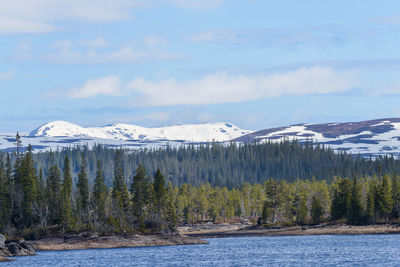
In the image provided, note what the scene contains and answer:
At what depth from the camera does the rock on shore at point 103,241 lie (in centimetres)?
13925

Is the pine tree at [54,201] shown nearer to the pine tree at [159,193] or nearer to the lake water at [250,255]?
the lake water at [250,255]

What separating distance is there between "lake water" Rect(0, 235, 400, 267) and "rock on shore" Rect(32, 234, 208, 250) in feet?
16.4

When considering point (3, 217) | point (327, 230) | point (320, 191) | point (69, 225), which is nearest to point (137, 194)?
point (69, 225)

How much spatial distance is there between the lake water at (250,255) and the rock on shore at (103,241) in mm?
5001

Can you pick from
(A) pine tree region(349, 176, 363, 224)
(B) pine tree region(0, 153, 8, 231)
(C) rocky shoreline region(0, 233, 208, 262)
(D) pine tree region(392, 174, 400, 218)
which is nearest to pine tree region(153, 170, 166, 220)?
(C) rocky shoreline region(0, 233, 208, 262)

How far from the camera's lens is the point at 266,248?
129 metres

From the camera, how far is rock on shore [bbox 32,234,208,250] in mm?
139250

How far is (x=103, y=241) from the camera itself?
143m

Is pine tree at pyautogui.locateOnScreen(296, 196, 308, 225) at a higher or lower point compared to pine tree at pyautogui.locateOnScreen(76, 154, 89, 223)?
lower

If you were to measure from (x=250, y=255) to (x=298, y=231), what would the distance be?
57432 mm

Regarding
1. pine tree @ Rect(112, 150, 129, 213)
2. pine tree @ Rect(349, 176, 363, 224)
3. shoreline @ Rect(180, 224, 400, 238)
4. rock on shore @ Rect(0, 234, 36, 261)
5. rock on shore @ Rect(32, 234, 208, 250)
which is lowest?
shoreline @ Rect(180, 224, 400, 238)

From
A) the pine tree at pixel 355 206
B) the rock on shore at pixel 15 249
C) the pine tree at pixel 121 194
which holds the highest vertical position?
the pine tree at pixel 121 194

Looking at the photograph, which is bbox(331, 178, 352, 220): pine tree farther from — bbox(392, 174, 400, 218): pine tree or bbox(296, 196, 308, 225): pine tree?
bbox(392, 174, 400, 218): pine tree

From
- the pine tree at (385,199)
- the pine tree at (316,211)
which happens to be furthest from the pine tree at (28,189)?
the pine tree at (385,199)
